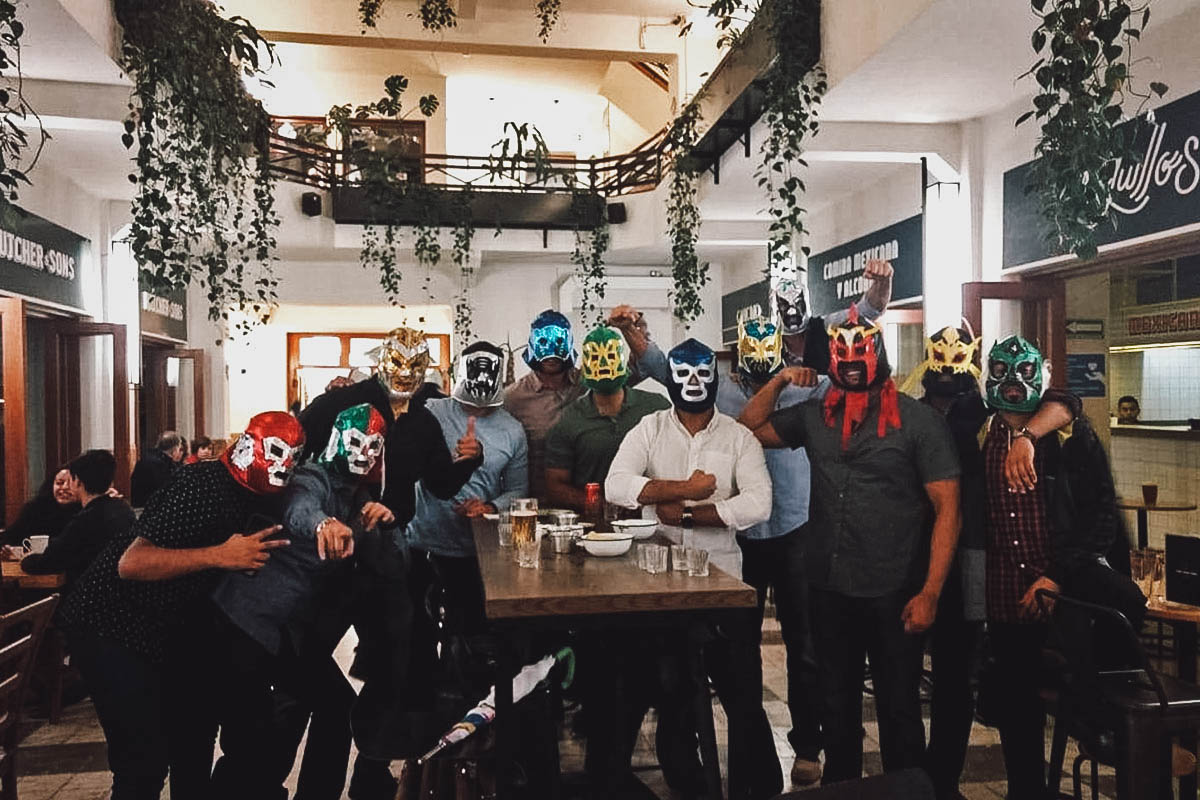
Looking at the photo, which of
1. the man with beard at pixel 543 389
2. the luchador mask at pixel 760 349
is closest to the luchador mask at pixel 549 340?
the man with beard at pixel 543 389

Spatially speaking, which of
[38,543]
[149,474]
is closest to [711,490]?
[38,543]

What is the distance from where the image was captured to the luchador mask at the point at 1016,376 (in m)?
3.14

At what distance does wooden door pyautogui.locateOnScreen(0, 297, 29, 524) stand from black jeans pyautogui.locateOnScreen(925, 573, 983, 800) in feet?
16.7

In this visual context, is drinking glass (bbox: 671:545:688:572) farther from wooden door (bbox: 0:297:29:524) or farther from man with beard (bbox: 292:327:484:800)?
wooden door (bbox: 0:297:29:524)

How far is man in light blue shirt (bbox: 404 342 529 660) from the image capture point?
3.89 metres

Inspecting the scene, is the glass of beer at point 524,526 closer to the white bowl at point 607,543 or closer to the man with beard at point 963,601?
the white bowl at point 607,543

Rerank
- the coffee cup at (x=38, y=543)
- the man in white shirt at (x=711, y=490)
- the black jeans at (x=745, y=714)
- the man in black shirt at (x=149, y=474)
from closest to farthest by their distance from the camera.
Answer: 1. the black jeans at (x=745, y=714)
2. the man in white shirt at (x=711, y=490)
3. the coffee cup at (x=38, y=543)
4. the man in black shirt at (x=149, y=474)

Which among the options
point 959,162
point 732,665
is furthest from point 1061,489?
point 959,162

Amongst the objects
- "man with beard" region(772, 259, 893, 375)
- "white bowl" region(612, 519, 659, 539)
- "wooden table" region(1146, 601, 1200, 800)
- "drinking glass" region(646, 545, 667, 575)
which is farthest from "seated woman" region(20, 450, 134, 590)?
"wooden table" region(1146, 601, 1200, 800)

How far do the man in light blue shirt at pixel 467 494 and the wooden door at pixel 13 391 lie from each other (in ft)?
9.95

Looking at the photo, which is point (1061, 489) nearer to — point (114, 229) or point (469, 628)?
point (469, 628)

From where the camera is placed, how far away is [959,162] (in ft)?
19.2

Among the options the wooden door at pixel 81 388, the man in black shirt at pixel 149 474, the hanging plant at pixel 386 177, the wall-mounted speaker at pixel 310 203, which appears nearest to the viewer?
the man in black shirt at pixel 149 474

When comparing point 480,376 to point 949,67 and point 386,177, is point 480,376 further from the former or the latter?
point 386,177
